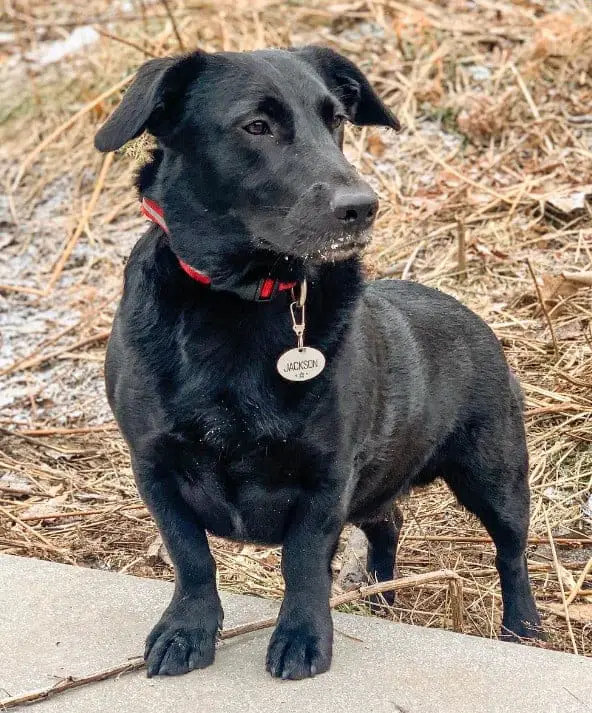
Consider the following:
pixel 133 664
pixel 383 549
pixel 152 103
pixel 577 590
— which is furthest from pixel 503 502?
pixel 152 103

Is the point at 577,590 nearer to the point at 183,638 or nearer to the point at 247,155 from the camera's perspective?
the point at 183,638

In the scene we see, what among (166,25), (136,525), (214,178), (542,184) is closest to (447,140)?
(542,184)

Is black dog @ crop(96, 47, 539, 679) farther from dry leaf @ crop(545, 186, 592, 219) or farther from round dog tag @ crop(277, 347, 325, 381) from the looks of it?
dry leaf @ crop(545, 186, 592, 219)

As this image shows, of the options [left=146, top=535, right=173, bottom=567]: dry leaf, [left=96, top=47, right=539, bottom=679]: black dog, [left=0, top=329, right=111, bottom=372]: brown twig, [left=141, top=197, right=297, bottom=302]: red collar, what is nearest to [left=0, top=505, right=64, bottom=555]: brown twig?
[left=146, top=535, right=173, bottom=567]: dry leaf

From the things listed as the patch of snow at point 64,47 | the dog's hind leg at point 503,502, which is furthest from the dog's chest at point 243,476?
the patch of snow at point 64,47

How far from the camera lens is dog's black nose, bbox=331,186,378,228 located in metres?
2.71

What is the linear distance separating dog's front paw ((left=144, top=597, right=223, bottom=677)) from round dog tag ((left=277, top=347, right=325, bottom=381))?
619mm

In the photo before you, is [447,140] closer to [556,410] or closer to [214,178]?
[556,410]

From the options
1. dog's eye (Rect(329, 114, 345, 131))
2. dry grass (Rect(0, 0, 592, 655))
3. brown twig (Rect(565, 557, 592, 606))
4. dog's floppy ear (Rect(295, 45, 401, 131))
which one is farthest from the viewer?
dry grass (Rect(0, 0, 592, 655))

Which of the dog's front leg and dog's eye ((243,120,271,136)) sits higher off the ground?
dog's eye ((243,120,271,136))

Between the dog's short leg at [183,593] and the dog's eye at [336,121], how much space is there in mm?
1038

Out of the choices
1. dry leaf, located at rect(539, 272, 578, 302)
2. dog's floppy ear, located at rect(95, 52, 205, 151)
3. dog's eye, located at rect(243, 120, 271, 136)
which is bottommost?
dry leaf, located at rect(539, 272, 578, 302)

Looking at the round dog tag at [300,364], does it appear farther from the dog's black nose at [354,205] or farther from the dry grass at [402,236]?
the dry grass at [402,236]

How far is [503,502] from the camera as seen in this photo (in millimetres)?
3787
